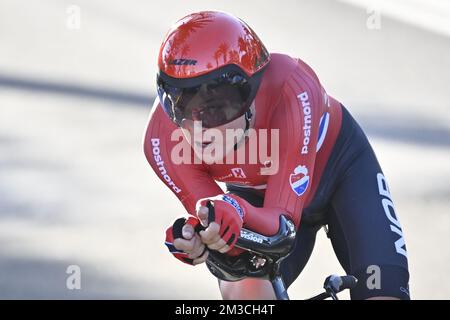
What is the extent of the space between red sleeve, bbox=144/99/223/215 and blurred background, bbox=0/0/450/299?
203 cm

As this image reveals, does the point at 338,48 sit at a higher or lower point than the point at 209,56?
higher

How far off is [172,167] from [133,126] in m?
5.34

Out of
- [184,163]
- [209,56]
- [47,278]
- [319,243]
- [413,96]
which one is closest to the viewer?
[209,56]

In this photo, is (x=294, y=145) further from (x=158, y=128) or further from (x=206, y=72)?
(x=158, y=128)

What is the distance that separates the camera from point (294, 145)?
575 centimetres

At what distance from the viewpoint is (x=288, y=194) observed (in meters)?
5.66

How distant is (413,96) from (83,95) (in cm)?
296

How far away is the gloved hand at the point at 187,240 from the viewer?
5090 mm

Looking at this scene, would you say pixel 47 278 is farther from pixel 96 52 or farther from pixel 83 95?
pixel 96 52

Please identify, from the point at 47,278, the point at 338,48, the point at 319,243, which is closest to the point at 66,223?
the point at 47,278

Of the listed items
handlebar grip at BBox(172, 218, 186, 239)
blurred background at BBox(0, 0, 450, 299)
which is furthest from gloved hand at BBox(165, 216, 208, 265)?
blurred background at BBox(0, 0, 450, 299)

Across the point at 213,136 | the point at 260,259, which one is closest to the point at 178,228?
the point at 260,259

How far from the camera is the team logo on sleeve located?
223 inches

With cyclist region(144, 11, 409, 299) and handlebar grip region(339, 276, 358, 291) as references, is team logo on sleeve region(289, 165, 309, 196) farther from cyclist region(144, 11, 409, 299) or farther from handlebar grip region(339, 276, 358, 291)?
handlebar grip region(339, 276, 358, 291)
